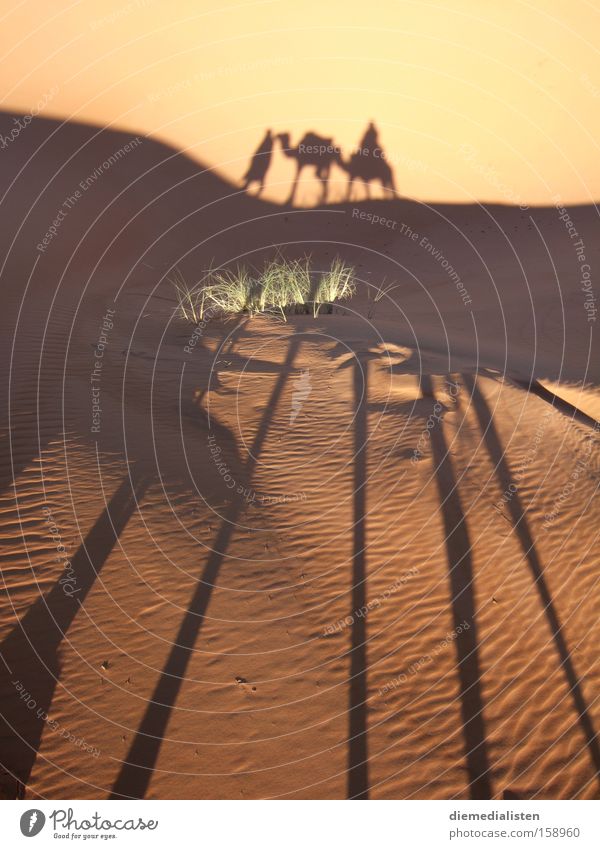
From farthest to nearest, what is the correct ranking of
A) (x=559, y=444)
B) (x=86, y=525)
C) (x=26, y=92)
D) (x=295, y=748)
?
(x=26, y=92) < (x=559, y=444) < (x=86, y=525) < (x=295, y=748)

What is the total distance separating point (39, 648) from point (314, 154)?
895 inches

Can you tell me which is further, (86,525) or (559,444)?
(559,444)

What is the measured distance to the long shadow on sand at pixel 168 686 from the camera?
11.2ft

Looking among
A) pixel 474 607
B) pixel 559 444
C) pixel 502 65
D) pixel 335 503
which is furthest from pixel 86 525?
pixel 502 65

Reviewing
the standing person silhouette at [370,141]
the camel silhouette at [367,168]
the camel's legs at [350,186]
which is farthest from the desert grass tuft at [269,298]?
the standing person silhouette at [370,141]

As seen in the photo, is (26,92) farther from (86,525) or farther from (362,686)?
(362,686)

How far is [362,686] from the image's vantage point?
3.99 m

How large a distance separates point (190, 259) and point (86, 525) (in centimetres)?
1528

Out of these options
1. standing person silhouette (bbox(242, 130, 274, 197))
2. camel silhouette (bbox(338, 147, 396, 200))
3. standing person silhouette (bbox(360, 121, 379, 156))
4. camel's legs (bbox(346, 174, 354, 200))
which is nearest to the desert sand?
camel's legs (bbox(346, 174, 354, 200))

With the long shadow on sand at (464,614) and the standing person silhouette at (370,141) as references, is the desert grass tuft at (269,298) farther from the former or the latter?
the standing person silhouette at (370,141)

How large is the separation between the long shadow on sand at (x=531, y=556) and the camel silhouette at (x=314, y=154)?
17663 millimetres

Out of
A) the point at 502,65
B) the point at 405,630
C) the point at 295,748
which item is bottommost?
the point at 295,748

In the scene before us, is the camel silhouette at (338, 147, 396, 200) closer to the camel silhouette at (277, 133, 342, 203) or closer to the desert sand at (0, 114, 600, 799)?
the camel silhouette at (277, 133, 342, 203)

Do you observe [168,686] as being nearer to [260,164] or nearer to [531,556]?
[531,556]
